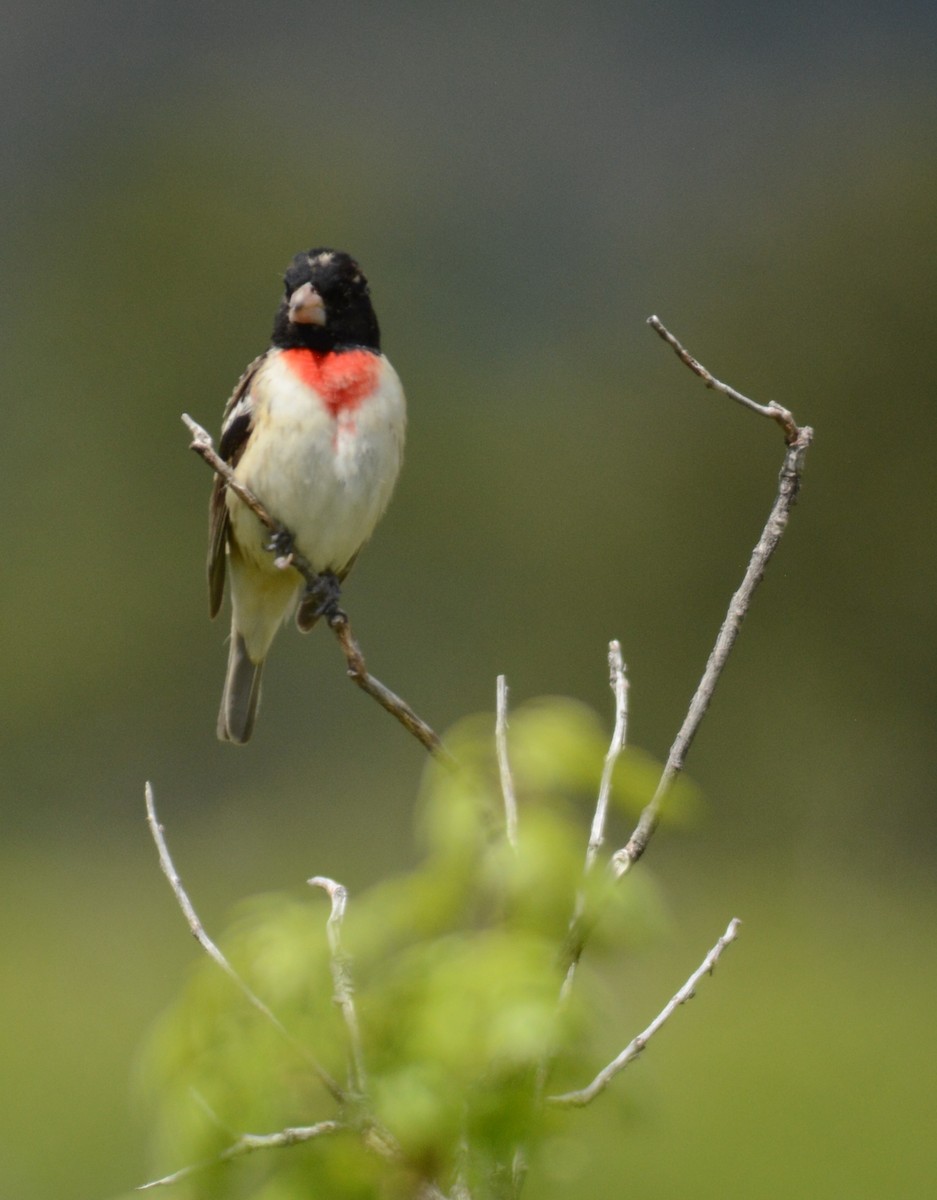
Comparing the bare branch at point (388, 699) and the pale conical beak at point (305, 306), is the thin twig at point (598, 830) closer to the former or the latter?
the bare branch at point (388, 699)

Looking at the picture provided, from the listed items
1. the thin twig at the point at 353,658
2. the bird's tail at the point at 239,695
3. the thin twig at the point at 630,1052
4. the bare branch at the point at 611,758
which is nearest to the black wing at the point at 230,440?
the bird's tail at the point at 239,695

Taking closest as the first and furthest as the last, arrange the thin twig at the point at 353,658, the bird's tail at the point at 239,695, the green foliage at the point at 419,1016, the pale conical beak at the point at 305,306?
the green foliage at the point at 419,1016 → the thin twig at the point at 353,658 → the pale conical beak at the point at 305,306 → the bird's tail at the point at 239,695

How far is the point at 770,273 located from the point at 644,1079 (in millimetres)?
11046

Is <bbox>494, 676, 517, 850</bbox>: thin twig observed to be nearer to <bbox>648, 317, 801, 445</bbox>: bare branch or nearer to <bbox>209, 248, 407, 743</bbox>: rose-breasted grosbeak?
<bbox>648, 317, 801, 445</bbox>: bare branch

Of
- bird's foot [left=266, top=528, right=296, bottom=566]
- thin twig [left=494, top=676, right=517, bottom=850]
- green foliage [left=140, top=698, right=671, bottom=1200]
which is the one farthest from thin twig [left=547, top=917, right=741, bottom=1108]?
bird's foot [left=266, top=528, right=296, bottom=566]

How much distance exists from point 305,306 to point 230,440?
44 centimetres

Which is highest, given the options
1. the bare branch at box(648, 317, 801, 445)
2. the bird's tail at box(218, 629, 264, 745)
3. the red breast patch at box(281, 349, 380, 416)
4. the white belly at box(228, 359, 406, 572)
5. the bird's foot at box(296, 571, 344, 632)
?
the bare branch at box(648, 317, 801, 445)

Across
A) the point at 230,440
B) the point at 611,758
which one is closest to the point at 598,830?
the point at 611,758

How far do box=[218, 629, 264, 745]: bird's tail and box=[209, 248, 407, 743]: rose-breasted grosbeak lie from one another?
1.57 feet

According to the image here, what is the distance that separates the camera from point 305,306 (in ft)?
9.69

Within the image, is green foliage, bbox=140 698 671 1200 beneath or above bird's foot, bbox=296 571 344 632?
above

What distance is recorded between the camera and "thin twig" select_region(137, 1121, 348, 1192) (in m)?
1.09

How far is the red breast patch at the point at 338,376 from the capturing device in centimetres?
308

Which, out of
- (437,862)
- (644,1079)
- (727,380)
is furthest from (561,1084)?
(727,380)
